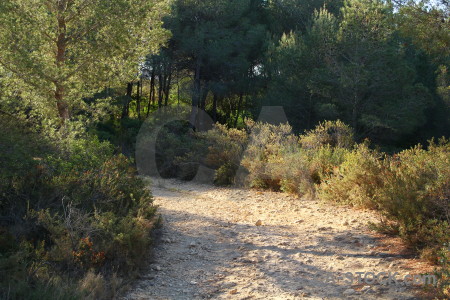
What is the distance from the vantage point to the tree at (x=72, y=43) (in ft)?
23.5

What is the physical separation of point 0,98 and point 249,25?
18.3m

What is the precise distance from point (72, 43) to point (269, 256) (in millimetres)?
5694

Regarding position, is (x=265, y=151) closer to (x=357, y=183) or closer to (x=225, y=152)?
(x=225, y=152)

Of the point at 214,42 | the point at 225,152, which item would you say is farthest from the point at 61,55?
the point at 214,42

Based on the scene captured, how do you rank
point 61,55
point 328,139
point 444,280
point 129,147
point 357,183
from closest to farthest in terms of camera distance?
point 444,280 → point 357,183 → point 61,55 → point 328,139 → point 129,147

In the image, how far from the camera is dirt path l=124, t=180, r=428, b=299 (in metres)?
4.43

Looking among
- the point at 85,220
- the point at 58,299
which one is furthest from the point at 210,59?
the point at 58,299

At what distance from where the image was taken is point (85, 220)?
16.5 ft

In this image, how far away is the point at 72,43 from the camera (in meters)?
8.20

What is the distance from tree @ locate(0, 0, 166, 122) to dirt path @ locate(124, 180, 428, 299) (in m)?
3.03

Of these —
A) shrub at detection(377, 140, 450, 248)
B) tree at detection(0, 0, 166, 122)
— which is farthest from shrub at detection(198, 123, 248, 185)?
shrub at detection(377, 140, 450, 248)

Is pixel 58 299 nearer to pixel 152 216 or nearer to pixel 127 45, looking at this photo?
pixel 152 216

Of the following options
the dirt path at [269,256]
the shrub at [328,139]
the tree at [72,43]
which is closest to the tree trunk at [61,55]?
the tree at [72,43]

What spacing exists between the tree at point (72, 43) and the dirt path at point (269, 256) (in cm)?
303
